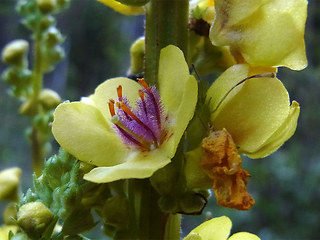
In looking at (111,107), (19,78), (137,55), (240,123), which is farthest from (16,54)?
(240,123)

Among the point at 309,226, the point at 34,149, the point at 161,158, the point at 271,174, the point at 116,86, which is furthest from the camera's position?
the point at 271,174

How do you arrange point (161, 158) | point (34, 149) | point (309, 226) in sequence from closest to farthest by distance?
point (161, 158) < point (34, 149) < point (309, 226)

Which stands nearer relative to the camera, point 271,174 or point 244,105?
point 244,105

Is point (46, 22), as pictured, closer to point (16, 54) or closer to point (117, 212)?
point (16, 54)

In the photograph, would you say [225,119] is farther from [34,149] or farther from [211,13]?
[34,149]

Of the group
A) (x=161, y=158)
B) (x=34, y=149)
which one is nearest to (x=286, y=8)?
(x=161, y=158)

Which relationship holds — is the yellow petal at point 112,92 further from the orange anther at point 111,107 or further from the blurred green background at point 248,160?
the blurred green background at point 248,160

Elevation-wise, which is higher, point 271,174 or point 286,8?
point 286,8

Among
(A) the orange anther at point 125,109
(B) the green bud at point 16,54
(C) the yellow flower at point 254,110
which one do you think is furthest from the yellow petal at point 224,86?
(B) the green bud at point 16,54
